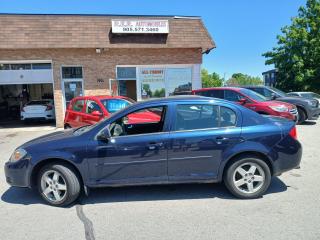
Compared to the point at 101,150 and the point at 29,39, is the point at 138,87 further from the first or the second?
the point at 101,150

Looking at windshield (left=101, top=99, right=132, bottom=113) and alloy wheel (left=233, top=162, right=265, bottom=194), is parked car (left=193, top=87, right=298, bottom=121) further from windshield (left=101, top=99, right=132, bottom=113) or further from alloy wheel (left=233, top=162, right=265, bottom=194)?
alloy wheel (left=233, top=162, right=265, bottom=194)

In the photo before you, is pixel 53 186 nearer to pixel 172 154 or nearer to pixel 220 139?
pixel 172 154

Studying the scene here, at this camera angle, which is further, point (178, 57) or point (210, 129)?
point (178, 57)

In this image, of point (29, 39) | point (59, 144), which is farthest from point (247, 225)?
point (29, 39)

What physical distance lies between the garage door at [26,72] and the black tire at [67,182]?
10.3 meters

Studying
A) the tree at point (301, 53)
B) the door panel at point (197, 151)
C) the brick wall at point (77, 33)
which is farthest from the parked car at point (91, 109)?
Result: the tree at point (301, 53)

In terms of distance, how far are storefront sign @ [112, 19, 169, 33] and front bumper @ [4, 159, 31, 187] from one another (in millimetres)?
9415

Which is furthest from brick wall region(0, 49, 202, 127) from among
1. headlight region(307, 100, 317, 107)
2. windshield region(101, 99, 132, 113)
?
headlight region(307, 100, 317, 107)

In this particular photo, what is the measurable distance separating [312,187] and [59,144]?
13.5 feet

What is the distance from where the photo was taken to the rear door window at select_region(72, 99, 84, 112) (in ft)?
27.3

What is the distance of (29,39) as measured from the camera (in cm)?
1184

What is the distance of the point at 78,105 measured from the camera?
27.9 feet

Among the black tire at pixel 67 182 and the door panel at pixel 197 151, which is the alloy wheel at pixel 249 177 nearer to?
the door panel at pixel 197 151

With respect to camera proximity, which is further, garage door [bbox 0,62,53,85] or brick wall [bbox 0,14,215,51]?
garage door [bbox 0,62,53,85]
